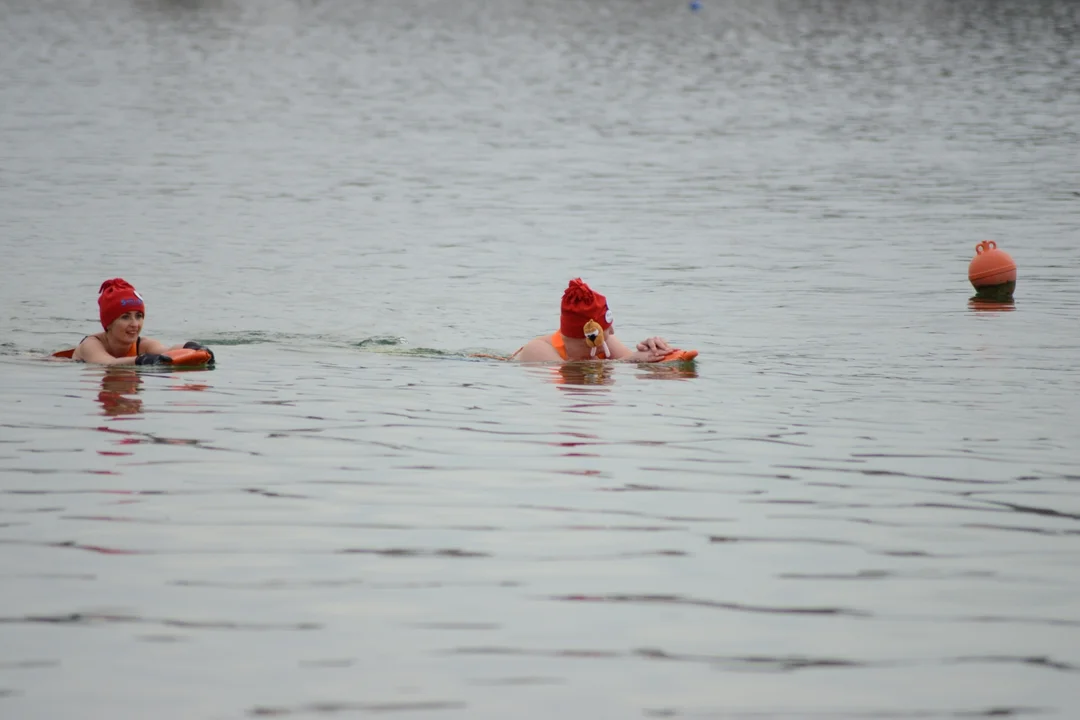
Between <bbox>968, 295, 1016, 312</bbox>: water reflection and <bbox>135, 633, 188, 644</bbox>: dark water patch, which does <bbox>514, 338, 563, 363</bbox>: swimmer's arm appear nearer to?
<bbox>968, 295, 1016, 312</bbox>: water reflection

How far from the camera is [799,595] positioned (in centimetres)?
768

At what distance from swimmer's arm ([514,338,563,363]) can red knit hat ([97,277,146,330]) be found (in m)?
4.02

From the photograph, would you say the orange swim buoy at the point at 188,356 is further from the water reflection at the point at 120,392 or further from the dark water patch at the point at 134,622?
the dark water patch at the point at 134,622

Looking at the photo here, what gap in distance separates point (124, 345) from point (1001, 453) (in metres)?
9.26

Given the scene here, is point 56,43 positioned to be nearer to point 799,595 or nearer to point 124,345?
point 124,345

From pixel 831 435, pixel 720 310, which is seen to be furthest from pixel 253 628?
pixel 720 310

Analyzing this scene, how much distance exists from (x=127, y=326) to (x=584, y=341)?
474cm

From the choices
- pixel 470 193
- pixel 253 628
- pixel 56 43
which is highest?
pixel 56 43

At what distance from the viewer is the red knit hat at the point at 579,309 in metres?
16.0

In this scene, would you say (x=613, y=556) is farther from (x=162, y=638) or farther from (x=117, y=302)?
(x=117, y=302)

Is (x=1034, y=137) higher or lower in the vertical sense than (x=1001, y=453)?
higher

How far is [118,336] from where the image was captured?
A: 1617cm

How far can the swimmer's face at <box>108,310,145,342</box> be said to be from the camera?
16.1 metres

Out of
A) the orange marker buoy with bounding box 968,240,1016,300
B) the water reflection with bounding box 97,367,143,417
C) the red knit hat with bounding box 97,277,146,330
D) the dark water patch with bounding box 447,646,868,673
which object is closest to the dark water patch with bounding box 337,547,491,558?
the dark water patch with bounding box 447,646,868,673
